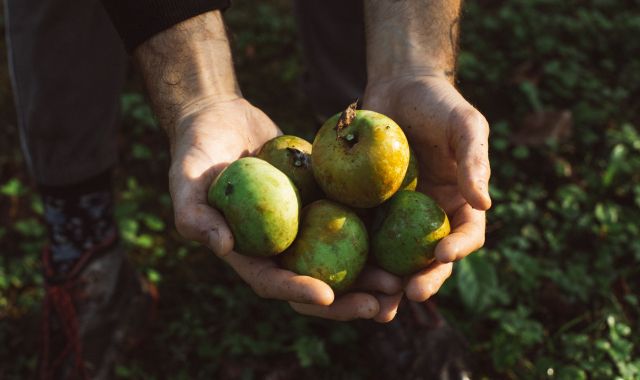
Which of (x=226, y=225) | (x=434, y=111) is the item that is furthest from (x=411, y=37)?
(x=226, y=225)

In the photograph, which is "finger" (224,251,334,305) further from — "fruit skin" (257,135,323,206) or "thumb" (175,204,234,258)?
"fruit skin" (257,135,323,206)

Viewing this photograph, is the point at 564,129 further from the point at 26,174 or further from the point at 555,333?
the point at 26,174

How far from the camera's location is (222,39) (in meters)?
3.05

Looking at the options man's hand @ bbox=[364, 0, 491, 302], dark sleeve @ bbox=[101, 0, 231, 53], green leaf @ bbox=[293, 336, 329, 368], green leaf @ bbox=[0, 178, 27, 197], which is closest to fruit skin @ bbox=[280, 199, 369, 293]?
man's hand @ bbox=[364, 0, 491, 302]

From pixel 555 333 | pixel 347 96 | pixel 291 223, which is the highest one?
pixel 291 223

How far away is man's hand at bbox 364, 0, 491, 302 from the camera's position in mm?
2250

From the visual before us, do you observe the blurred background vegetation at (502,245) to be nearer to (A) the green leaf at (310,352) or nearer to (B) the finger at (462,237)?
(A) the green leaf at (310,352)

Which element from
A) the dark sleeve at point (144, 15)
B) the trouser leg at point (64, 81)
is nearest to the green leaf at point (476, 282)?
the dark sleeve at point (144, 15)

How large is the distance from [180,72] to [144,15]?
30cm

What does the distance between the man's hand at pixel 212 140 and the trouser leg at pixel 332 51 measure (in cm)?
118

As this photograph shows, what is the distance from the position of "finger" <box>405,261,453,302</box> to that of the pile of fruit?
0.18 feet

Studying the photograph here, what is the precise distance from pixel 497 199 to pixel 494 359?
1.29 metres

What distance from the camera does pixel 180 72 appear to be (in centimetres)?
288

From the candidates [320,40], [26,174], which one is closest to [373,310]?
[320,40]
